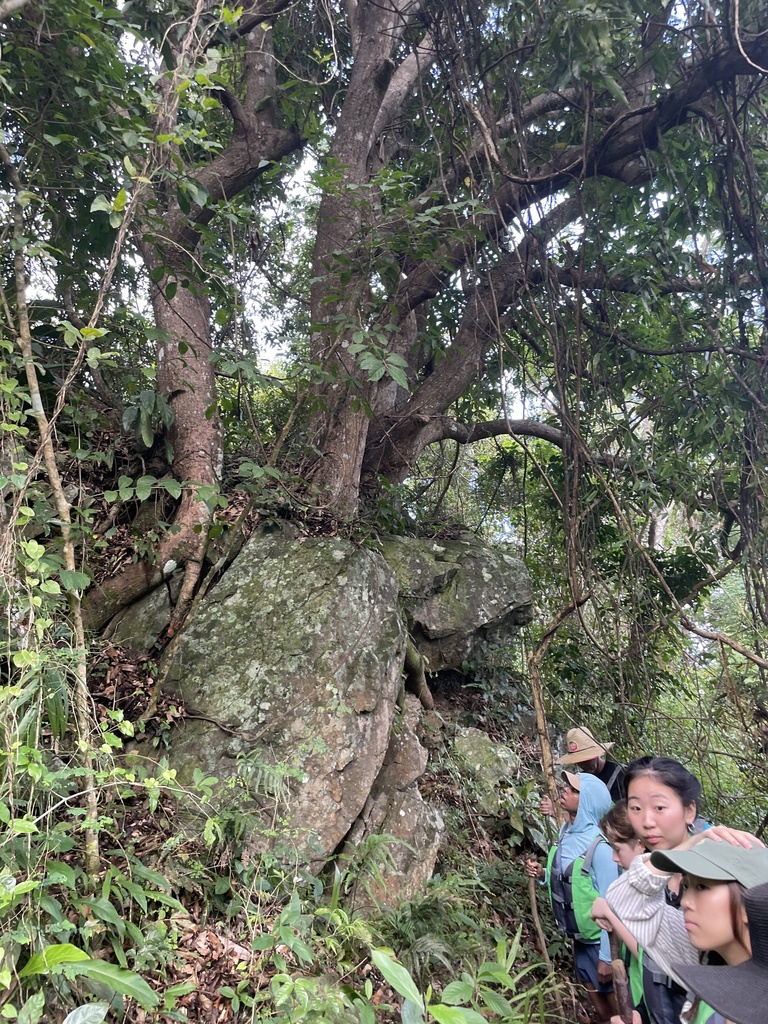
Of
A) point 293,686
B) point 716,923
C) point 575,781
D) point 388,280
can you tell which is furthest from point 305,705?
point 388,280

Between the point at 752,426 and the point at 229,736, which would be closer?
the point at 229,736

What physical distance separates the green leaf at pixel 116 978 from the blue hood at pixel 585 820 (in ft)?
7.28

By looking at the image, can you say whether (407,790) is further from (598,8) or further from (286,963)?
(598,8)

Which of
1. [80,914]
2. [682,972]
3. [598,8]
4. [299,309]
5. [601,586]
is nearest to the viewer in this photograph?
[682,972]

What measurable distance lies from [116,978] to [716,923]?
1.75 m

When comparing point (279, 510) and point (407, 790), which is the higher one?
point (279, 510)

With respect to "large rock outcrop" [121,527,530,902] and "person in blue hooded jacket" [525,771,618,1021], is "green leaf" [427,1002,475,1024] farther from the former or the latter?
"person in blue hooded jacket" [525,771,618,1021]

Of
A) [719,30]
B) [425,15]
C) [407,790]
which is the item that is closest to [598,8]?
[719,30]

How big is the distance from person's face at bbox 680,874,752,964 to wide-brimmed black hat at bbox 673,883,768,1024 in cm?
6

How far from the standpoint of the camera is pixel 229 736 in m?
3.12

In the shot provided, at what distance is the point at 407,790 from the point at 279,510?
2206 millimetres

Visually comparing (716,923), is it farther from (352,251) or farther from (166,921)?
(352,251)

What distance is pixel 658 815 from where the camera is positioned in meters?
2.36

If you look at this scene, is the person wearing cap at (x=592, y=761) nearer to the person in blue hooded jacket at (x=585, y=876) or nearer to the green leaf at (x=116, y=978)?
the person in blue hooded jacket at (x=585, y=876)
